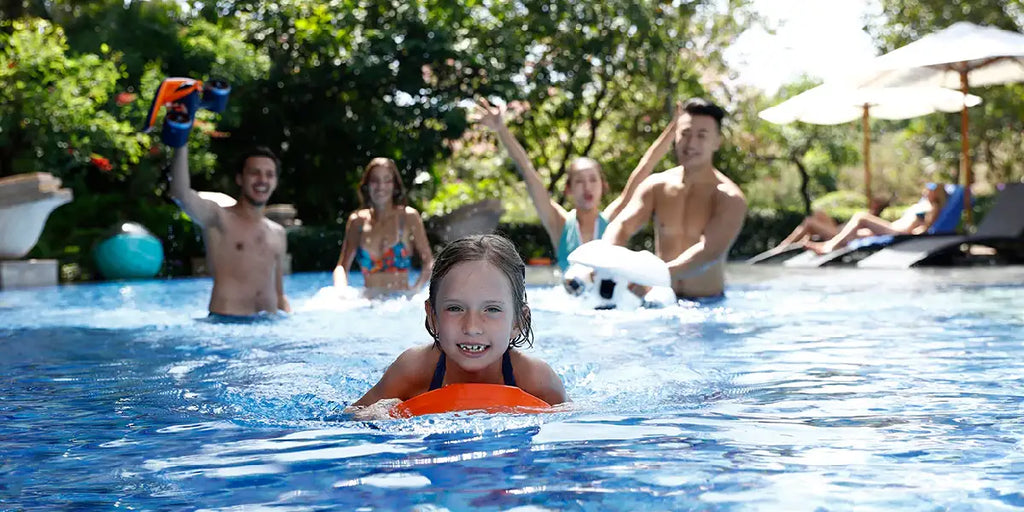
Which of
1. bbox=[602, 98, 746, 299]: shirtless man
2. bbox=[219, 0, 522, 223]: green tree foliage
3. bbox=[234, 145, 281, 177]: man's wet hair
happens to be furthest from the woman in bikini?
bbox=[219, 0, 522, 223]: green tree foliage

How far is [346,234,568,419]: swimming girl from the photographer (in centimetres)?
373

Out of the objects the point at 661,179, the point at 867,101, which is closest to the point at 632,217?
the point at 661,179

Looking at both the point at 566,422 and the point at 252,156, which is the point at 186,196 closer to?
the point at 252,156

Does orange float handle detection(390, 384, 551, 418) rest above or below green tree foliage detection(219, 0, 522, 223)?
below

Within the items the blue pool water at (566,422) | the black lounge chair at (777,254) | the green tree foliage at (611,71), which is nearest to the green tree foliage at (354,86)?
the green tree foliage at (611,71)

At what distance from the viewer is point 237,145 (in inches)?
834

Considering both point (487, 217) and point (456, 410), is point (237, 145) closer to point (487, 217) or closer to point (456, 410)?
point (487, 217)

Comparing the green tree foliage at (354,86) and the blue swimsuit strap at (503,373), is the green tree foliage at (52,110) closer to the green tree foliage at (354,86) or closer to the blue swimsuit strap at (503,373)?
the green tree foliage at (354,86)

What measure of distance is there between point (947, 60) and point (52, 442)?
1289cm

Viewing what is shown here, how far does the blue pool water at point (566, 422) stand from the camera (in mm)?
2889

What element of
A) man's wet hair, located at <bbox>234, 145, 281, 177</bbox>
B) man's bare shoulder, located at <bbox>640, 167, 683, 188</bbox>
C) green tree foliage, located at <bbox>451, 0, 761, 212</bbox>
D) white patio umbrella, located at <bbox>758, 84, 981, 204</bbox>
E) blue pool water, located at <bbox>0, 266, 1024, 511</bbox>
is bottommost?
blue pool water, located at <bbox>0, 266, 1024, 511</bbox>

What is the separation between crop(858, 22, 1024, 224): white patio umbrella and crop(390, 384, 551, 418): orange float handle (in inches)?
460

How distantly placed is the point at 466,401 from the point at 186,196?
14.8 feet

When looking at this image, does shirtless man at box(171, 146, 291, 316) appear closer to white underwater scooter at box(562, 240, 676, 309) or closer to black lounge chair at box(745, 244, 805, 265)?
white underwater scooter at box(562, 240, 676, 309)
